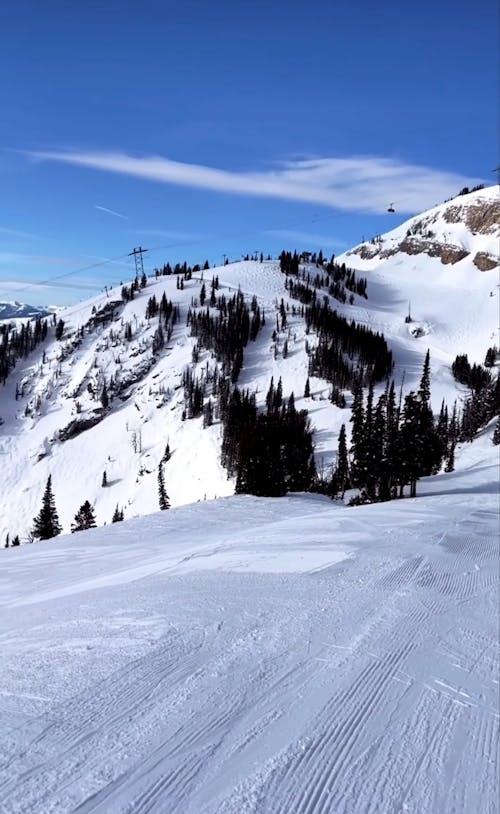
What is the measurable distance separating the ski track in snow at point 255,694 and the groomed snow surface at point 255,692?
18mm

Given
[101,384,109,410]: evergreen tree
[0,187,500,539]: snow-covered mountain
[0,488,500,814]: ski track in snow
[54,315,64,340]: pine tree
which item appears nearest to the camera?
[0,488,500,814]: ski track in snow

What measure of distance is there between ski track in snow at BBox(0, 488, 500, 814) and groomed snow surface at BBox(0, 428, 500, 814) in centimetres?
2

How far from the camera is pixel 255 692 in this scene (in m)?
4.80

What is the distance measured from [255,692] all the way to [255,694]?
3 centimetres

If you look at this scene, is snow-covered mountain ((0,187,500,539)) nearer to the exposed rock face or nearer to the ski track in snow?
the exposed rock face

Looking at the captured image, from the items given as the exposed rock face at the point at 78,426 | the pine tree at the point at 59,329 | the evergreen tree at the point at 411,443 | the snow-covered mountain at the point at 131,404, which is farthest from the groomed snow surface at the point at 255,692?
the pine tree at the point at 59,329

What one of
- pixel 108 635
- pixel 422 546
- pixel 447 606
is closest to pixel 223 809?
pixel 108 635

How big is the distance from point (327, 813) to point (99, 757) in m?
1.67

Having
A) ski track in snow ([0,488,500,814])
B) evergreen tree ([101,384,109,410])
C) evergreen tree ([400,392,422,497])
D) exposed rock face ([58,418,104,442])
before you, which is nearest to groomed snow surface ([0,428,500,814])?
ski track in snow ([0,488,500,814])

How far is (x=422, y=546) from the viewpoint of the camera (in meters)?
12.6

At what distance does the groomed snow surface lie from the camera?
3498 mm

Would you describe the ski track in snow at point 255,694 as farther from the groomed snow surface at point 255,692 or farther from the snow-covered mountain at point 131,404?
the snow-covered mountain at point 131,404

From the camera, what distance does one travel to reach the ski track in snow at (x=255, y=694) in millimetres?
3494

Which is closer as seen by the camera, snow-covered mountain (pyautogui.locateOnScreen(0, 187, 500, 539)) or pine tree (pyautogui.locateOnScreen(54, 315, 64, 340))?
snow-covered mountain (pyautogui.locateOnScreen(0, 187, 500, 539))
